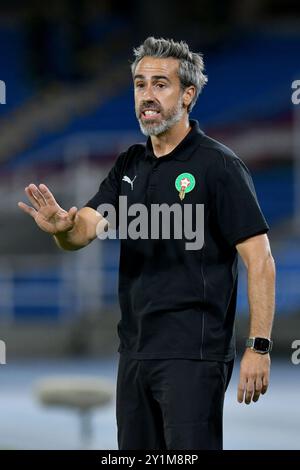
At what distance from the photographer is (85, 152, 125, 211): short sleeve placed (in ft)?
15.5

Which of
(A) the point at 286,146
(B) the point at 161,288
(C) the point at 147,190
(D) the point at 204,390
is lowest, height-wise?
(D) the point at 204,390

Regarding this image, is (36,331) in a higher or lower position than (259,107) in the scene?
lower

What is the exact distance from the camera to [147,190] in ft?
14.9

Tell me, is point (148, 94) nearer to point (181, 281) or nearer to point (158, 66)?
point (158, 66)

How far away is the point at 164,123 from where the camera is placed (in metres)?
4.53

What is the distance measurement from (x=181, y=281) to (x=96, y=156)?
1187 cm

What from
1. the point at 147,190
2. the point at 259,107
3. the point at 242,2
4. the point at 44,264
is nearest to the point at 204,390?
the point at 147,190

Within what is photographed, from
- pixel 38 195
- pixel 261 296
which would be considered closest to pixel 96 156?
pixel 38 195

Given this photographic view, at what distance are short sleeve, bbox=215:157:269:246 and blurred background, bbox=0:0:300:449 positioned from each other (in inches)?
142

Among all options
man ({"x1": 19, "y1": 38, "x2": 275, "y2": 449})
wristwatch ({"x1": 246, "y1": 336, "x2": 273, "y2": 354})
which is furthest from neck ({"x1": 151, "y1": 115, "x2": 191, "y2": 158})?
wristwatch ({"x1": 246, "y1": 336, "x2": 273, "y2": 354})
